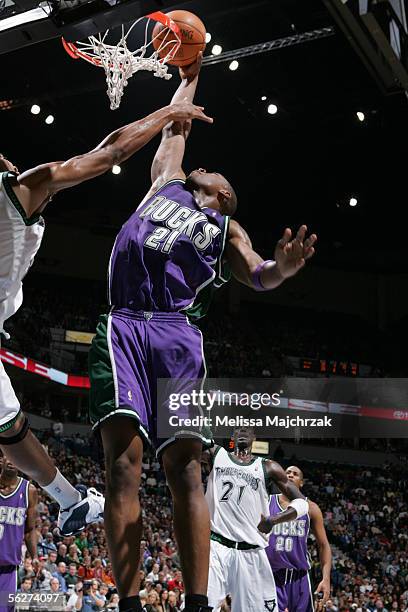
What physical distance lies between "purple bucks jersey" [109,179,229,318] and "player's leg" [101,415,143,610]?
65 cm

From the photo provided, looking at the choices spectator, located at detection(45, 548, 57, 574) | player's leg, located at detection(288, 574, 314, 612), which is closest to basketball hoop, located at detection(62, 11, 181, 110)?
player's leg, located at detection(288, 574, 314, 612)

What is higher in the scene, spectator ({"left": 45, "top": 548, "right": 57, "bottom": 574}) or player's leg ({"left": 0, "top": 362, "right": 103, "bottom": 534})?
player's leg ({"left": 0, "top": 362, "right": 103, "bottom": 534})

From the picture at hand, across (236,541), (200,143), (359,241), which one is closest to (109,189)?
(200,143)

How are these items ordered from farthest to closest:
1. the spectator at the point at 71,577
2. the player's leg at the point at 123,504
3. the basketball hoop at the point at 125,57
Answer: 1. the spectator at the point at 71,577
2. the basketball hoop at the point at 125,57
3. the player's leg at the point at 123,504

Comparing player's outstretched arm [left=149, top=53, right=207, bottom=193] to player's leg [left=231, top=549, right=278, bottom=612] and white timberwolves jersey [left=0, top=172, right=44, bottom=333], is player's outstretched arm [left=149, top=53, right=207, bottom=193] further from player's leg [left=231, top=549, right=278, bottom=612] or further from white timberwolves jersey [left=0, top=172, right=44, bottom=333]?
player's leg [left=231, top=549, right=278, bottom=612]

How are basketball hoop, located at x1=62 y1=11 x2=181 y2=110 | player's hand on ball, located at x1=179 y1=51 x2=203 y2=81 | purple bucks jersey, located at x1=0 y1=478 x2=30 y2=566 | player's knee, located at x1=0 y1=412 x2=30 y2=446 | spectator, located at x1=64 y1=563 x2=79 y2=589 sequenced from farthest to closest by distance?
1. spectator, located at x1=64 y1=563 x2=79 y2=589
2. purple bucks jersey, located at x1=0 y1=478 x2=30 y2=566
3. basketball hoop, located at x1=62 y1=11 x2=181 y2=110
4. player's hand on ball, located at x1=179 y1=51 x2=203 y2=81
5. player's knee, located at x1=0 y1=412 x2=30 y2=446

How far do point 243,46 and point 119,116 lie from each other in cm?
585

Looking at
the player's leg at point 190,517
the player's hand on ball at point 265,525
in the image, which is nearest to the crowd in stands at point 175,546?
the player's hand on ball at point 265,525

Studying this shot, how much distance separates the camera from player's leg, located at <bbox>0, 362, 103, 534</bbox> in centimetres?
409

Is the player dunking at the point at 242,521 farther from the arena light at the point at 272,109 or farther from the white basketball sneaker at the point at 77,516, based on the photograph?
the arena light at the point at 272,109

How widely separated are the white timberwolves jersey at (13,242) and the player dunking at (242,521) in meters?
3.01

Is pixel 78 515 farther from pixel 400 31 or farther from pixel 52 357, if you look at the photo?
pixel 52 357

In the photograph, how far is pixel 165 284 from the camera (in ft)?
12.6

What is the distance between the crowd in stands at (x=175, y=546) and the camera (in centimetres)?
1039
